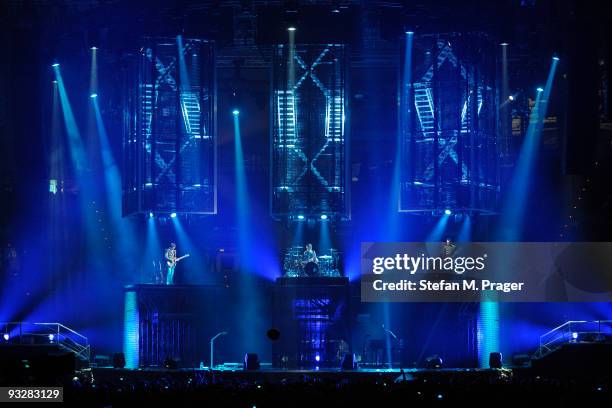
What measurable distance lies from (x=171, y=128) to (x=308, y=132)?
116 inches

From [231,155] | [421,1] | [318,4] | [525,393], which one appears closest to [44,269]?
[231,155]

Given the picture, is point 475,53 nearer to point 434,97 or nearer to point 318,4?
point 434,97

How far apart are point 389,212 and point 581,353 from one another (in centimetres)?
596

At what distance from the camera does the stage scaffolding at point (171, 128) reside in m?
24.1

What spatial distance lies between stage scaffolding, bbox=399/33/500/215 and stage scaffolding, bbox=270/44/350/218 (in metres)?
1.44

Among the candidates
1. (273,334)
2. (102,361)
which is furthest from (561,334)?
(102,361)

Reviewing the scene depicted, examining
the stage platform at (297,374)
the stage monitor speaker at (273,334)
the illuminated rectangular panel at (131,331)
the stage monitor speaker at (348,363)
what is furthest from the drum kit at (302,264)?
the illuminated rectangular panel at (131,331)

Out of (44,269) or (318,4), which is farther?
(44,269)

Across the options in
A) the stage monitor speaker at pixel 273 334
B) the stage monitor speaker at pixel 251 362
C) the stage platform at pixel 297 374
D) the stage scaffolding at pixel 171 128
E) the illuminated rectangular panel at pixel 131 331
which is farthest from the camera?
the stage scaffolding at pixel 171 128

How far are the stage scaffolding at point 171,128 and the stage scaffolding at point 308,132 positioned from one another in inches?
56.1

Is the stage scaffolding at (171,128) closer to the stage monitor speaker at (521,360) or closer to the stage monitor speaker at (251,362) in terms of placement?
the stage monitor speaker at (251,362)

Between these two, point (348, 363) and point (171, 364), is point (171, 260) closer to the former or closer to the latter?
point (171, 364)

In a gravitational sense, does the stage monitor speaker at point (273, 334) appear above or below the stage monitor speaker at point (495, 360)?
above

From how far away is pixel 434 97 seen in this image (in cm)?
2377
